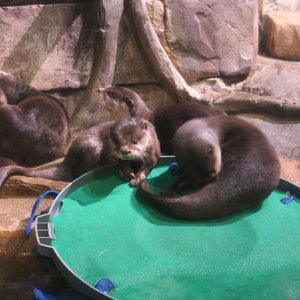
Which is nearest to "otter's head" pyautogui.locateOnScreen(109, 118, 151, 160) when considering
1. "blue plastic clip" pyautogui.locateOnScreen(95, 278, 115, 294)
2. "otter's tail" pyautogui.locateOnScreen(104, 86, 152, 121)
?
"otter's tail" pyautogui.locateOnScreen(104, 86, 152, 121)

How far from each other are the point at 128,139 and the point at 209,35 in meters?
1.35

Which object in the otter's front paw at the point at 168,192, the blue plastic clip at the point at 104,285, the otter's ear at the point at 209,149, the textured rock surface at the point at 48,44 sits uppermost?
the textured rock surface at the point at 48,44

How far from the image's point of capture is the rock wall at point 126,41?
11.2 feet

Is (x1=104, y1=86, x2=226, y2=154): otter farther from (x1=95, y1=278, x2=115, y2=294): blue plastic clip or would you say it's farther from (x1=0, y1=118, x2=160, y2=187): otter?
(x1=95, y1=278, x2=115, y2=294): blue plastic clip

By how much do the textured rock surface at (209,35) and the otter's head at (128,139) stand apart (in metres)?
1.08

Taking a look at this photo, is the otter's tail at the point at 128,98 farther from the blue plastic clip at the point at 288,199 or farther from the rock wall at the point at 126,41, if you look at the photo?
the blue plastic clip at the point at 288,199

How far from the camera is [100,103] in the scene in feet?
11.2

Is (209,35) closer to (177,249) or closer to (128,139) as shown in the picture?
(128,139)

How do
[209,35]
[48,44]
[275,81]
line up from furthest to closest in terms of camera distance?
[275,81] < [209,35] < [48,44]

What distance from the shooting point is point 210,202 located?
7.68 ft

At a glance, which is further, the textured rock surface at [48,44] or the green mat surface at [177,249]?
the textured rock surface at [48,44]

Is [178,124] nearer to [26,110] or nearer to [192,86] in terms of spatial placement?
[192,86]

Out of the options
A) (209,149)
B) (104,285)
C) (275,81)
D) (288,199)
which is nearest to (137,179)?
(209,149)

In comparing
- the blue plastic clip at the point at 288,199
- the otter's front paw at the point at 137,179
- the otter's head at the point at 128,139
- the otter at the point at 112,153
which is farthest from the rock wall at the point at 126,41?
the blue plastic clip at the point at 288,199
